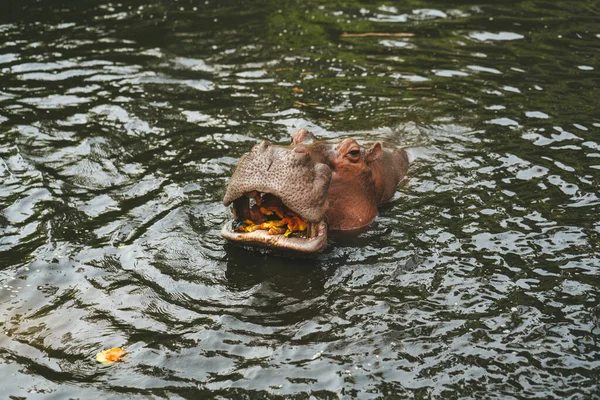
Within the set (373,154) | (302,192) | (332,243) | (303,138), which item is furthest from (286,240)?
(373,154)

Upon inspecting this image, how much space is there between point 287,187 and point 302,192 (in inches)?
4.9

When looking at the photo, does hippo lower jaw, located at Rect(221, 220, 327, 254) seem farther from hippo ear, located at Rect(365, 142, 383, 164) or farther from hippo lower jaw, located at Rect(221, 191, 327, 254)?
hippo ear, located at Rect(365, 142, 383, 164)

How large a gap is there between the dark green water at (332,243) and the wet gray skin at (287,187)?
264 millimetres

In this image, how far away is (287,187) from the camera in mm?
6164

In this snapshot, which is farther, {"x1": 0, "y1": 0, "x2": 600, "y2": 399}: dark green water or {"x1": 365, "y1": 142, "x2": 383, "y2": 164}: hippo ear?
{"x1": 365, "y1": 142, "x2": 383, "y2": 164}: hippo ear

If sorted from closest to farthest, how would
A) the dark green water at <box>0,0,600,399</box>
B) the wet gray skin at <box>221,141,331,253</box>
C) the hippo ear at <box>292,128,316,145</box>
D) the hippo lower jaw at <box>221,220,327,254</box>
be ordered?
the dark green water at <box>0,0,600,399</box> → the wet gray skin at <box>221,141,331,253</box> → the hippo lower jaw at <box>221,220,327,254</box> → the hippo ear at <box>292,128,316,145</box>

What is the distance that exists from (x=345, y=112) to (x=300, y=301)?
4.17 meters

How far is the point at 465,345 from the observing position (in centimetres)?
529

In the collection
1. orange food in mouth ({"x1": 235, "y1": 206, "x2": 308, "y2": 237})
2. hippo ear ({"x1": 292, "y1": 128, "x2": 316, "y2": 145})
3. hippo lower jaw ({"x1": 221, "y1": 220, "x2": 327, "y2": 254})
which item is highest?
hippo ear ({"x1": 292, "y1": 128, "x2": 316, "y2": 145})

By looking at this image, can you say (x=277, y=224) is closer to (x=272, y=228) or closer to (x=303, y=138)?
(x=272, y=228)

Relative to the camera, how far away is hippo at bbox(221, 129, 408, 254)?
20.4 ft

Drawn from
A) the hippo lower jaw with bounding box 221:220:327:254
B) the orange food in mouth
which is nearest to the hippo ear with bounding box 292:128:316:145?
the orange food in mouth

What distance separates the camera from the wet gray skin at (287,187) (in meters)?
6.18

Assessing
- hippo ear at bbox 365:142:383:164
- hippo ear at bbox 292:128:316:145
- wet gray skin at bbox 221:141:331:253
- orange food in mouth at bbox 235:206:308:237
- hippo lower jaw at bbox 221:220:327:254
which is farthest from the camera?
hippo ear at bbox 365:142:383:164
